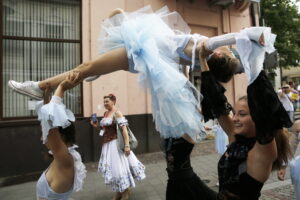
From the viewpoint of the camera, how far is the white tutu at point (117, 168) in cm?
425

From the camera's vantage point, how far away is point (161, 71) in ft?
5.45

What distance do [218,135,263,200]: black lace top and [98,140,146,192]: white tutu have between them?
2692 millimetres

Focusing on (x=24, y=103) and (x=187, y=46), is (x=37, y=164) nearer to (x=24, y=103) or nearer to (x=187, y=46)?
(x=24, y=103)

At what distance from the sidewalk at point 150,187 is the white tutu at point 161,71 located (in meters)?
3.04

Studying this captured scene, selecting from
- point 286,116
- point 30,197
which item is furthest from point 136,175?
point 286,116

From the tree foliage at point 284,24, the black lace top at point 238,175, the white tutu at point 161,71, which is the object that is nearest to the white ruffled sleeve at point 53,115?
the white tutu at point 161,71

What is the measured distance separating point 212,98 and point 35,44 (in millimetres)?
5800

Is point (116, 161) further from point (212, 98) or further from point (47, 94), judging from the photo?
point (212, 98)

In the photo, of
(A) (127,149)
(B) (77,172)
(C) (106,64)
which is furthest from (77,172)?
(A) (127,149)

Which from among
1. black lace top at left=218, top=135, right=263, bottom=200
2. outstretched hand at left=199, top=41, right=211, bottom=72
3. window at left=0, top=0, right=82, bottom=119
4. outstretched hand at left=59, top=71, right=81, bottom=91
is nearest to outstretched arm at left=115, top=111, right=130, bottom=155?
outstretched hand at left=59, top=71, right=81, bottom=91

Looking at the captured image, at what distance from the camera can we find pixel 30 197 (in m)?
4.77

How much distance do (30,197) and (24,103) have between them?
2.47m

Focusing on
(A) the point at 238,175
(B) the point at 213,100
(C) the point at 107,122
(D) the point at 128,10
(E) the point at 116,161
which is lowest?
(E) the point at 116,161

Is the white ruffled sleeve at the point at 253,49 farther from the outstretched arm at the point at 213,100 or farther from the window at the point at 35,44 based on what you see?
the window at the point at 35,44
